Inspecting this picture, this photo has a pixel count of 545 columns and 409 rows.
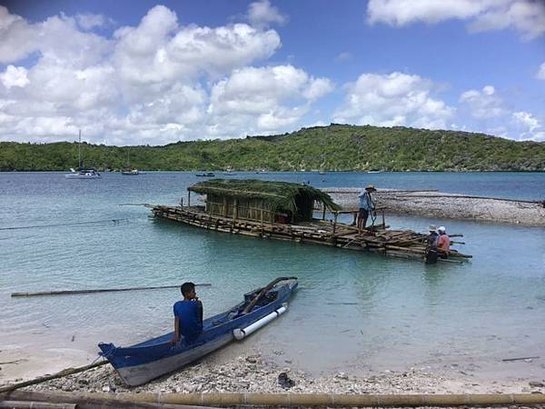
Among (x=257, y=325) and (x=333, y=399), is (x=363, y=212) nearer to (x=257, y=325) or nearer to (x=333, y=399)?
(x=257, y=325)

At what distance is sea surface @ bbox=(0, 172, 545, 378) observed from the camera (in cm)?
1291

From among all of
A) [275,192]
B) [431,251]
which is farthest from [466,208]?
[431,251]

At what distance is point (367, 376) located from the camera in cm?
1138

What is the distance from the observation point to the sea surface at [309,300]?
12914 millimetres

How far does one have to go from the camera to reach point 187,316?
36.7 ft

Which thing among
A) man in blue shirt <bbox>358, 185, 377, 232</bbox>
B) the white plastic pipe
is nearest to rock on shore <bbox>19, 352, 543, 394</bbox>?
the white plastic pipe

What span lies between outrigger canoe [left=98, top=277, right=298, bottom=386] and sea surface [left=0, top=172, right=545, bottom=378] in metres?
0.40

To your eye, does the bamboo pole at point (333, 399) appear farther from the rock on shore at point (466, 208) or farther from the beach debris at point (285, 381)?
the rock on shore at point (466, 208)

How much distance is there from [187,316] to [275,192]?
22680 mm

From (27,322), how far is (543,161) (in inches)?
7689

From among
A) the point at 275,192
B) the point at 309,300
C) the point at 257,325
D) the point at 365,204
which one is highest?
the point at 275,192

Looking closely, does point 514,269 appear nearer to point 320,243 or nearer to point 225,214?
point 320,243

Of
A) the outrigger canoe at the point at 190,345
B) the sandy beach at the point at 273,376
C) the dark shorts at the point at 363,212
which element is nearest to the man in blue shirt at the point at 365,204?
the dark shorts at the point at 363,212

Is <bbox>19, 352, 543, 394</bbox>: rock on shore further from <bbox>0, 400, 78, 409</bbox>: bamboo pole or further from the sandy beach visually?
<bbox>0, 400, 78, 409</bbox>: bamboo pole
